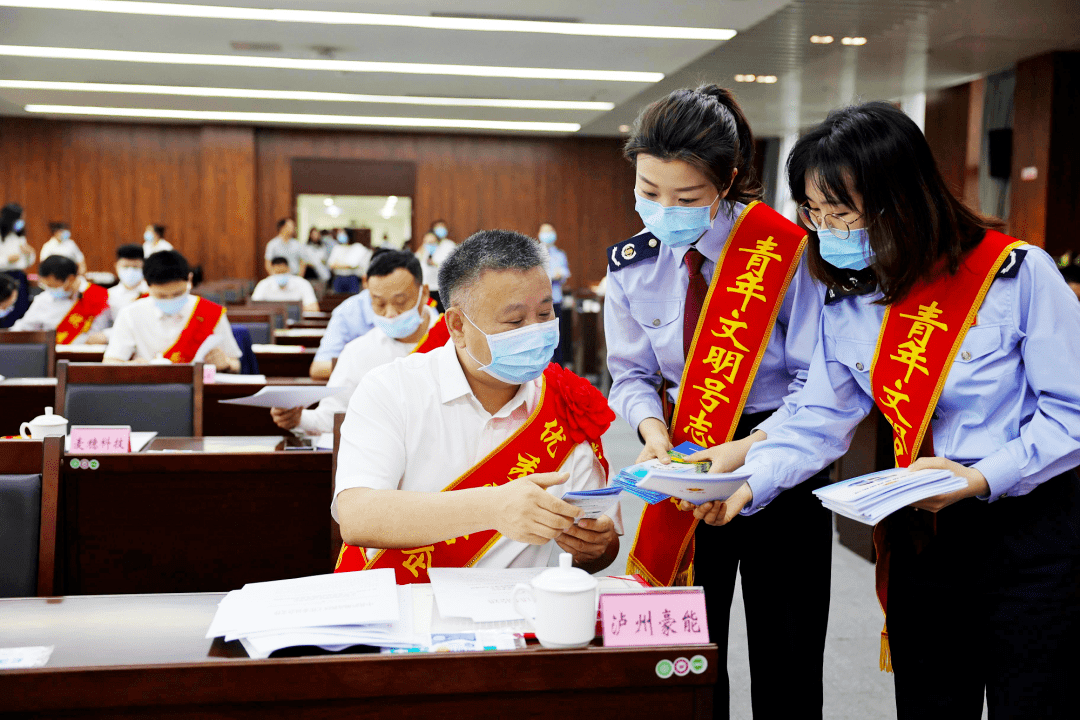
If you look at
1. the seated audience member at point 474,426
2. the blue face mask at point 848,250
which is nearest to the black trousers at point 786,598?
the seated audience member at point 474,426

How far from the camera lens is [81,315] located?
5566 mm

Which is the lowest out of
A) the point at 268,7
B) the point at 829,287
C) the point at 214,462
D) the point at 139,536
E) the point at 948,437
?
the point at 139,536

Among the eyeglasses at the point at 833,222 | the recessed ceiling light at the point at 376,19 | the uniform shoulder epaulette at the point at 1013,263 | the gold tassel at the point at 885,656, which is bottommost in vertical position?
the gold tassel at the point at 885,656

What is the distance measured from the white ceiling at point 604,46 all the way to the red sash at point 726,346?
3682 millimetres

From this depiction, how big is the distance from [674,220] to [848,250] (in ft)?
1.07

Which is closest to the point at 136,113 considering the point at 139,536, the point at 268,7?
the point at 268,7

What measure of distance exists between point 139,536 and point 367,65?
7.04 meters

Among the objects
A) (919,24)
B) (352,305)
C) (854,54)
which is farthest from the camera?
(854,54)

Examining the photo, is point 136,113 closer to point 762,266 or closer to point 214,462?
point 214,462

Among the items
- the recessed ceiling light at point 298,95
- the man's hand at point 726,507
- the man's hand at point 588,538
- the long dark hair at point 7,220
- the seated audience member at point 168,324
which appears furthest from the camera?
the recessed ceiling light at point 298,95

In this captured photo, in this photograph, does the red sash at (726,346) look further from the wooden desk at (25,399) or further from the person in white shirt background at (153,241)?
the person in white shirt background at (153,241)

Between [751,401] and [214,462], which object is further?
[214,462]

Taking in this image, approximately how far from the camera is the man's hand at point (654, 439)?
159 cm

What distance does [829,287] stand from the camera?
143cm
